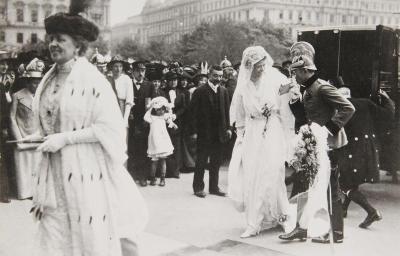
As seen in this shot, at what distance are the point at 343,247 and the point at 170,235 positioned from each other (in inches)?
71.7

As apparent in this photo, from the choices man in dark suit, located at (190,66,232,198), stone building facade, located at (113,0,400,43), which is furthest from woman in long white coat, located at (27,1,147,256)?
man in dark suit, located at (190,66,232,198)

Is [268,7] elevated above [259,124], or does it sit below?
above

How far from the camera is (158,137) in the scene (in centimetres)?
906

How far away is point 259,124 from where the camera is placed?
6273 millimetres

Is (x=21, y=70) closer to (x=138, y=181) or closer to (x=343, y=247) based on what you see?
(x=138, y=181)

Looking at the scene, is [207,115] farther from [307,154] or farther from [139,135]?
[307,154]

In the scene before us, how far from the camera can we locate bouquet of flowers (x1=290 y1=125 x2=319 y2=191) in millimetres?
5062

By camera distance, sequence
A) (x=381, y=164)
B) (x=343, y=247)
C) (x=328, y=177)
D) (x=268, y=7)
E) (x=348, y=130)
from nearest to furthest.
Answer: (x=328, y=177), (x=343, y=247), (x=348, y=130), (x=381, y=164), (x=268, y=7)

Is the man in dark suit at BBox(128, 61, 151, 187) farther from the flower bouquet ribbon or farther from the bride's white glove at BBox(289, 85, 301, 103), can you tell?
the flower bouquet ribbon

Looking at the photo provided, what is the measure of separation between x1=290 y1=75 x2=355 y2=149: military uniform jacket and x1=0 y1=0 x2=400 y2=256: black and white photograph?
0.04 feet

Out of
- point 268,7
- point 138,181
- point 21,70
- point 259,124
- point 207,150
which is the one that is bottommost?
point 138,181

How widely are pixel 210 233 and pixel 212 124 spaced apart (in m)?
2.59

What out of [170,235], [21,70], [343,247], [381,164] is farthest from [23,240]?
[381,164]

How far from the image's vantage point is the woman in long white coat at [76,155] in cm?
334
